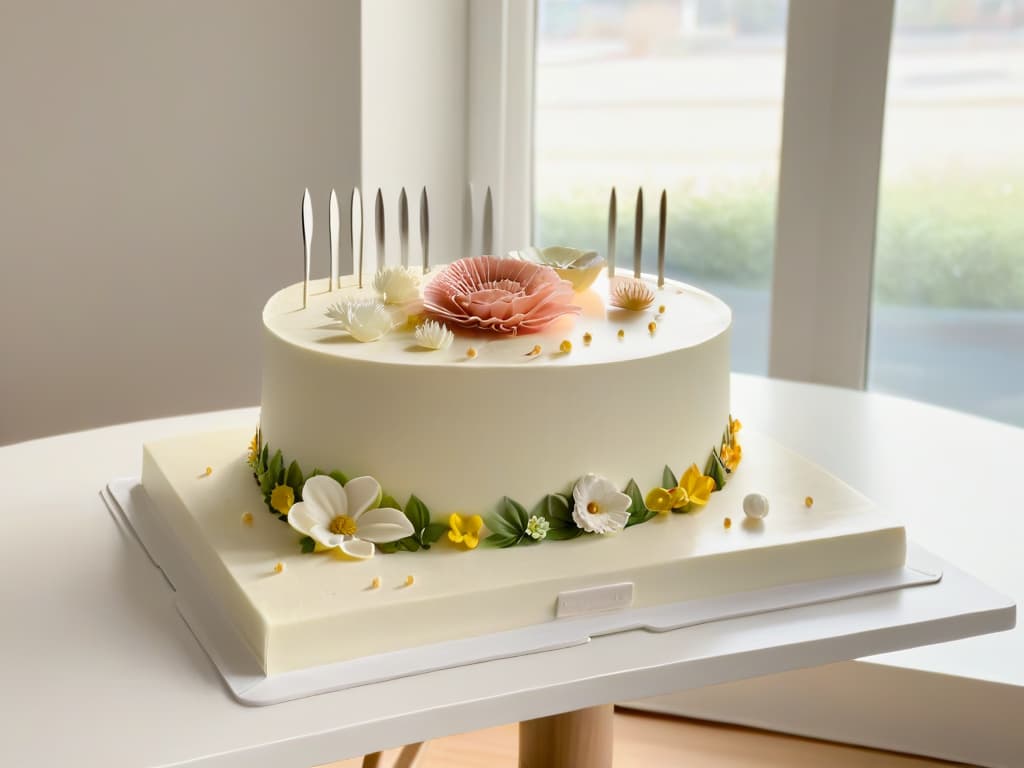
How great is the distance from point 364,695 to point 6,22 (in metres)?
1.79

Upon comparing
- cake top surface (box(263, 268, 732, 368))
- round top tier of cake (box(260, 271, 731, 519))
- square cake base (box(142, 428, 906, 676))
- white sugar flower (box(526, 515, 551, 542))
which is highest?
cake top surface (box(263, 268, 732, 368))

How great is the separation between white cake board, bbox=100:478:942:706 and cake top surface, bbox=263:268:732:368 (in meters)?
0.21

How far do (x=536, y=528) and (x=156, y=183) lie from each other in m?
1.50

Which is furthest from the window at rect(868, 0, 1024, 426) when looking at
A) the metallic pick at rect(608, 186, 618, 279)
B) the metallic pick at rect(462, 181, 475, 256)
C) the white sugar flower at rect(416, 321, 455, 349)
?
the white sugar flower at rect(416, 321, 455, 349)

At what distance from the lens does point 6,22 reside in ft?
6.94

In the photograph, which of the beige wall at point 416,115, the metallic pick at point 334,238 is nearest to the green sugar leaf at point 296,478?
the metallic pick at point 334,238

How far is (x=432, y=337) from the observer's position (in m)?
0.97

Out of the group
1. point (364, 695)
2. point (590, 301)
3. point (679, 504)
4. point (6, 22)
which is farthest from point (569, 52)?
point (364, 695)

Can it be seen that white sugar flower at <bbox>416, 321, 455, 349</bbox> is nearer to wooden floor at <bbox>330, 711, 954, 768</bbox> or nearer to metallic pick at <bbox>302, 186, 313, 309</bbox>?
metallic pick at <bbox>302, 186, 313, 309</bbox>

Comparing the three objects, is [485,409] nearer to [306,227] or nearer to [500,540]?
[500,540]

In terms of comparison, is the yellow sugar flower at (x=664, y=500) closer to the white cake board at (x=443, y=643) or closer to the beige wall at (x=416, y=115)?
the white cake board at (x=443, y=643)

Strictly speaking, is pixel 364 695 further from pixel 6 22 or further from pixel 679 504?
pixel 6 22

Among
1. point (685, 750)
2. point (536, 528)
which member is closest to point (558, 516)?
point (536, 528)

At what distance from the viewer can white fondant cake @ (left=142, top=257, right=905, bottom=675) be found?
0.87 m
